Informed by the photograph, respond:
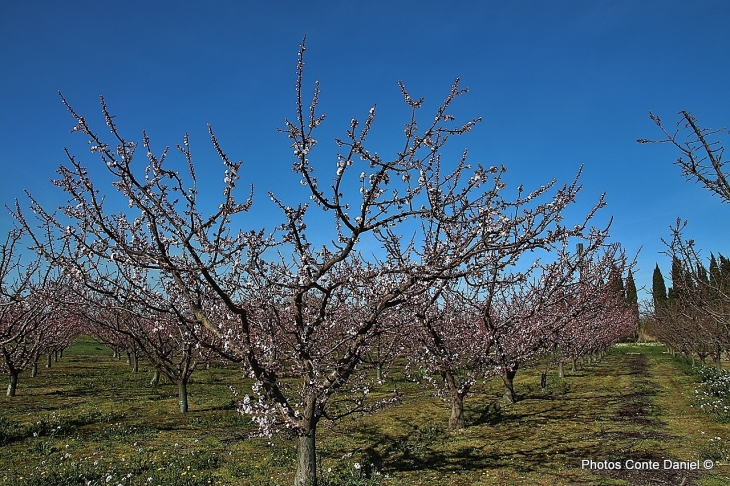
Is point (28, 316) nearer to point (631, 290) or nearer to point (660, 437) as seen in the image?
point (660, 437)

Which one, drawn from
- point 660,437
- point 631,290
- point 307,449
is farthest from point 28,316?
point 631,290

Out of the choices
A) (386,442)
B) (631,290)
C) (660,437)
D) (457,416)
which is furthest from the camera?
(631,290)

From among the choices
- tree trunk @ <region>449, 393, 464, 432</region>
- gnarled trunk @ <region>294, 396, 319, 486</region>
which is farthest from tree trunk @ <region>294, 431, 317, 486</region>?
tree trunk @ <region>449, 393, 464, 432</region>

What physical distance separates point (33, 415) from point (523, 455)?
46.0ft

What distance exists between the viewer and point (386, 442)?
35.0ft

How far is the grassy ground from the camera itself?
7.78 meters

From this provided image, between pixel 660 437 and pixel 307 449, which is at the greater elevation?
pixel 307 449

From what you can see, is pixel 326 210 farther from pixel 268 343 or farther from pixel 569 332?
pixel 569 332

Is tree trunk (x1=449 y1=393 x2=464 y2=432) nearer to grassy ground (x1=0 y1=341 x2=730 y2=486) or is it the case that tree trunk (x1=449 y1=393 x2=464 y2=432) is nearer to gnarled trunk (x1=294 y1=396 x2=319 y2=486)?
grassy ground (x1=0 y1=341 x2=730 y2=486)

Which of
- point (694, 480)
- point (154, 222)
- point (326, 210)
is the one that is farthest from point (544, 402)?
point (154, 222)

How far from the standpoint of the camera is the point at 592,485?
7246mm

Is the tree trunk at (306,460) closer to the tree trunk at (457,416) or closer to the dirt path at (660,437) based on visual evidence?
the dirt path at (660,437)

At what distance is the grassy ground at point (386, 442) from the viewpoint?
7777 millimetres

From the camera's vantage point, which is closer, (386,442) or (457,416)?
(386,442)
